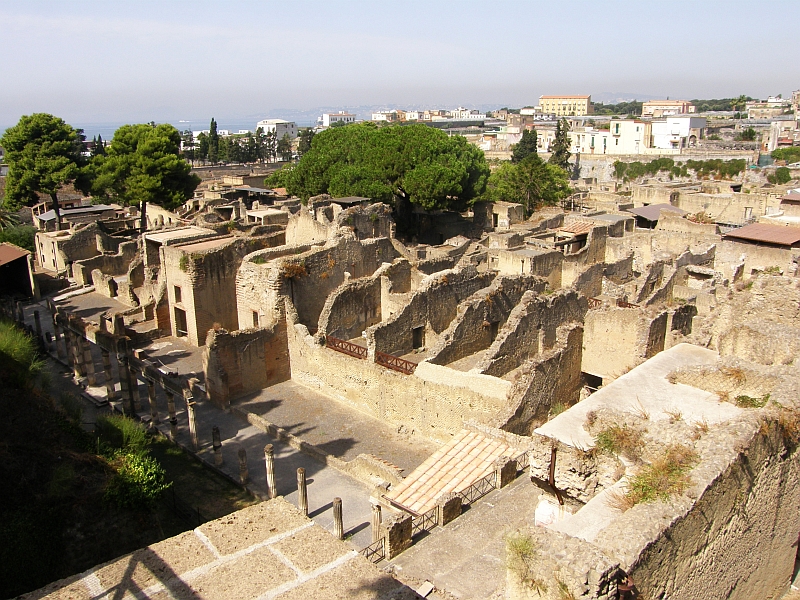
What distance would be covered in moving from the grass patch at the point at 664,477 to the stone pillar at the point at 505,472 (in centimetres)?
412

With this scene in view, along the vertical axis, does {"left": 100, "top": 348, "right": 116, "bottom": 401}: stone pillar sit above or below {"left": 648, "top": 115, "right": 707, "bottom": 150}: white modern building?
below

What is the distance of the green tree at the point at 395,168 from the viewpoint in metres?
39.6

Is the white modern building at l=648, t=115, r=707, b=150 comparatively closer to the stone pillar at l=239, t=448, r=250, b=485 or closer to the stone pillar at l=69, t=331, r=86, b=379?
the stone pillar at l=69, t=331, r=86, b=379

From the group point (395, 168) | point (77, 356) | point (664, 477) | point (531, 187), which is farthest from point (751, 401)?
point (531, 187)

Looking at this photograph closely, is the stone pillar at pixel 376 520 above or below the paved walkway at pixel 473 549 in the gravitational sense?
below

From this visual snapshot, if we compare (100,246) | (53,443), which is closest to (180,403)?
(53,443)

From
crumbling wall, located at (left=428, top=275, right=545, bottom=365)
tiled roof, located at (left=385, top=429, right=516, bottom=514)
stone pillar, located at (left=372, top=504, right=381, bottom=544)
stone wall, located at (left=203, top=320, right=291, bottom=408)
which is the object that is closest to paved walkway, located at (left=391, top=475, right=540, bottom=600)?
tiled roof, located at (left=385, top=429, right=516, bottom=514)

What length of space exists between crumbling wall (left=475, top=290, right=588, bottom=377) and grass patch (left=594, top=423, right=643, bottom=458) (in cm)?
791

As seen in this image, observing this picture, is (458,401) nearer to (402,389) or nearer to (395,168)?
(402,389)

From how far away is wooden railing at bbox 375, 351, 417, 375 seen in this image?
17.2 meters

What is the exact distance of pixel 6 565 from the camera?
9.82m

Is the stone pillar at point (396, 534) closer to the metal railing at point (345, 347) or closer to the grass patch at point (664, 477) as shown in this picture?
the grass patch at point (664, 477)

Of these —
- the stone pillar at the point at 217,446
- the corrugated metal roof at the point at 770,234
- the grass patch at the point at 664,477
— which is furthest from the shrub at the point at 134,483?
the corrugated metal roof at the point at 770,234

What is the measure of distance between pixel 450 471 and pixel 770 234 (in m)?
23.6
